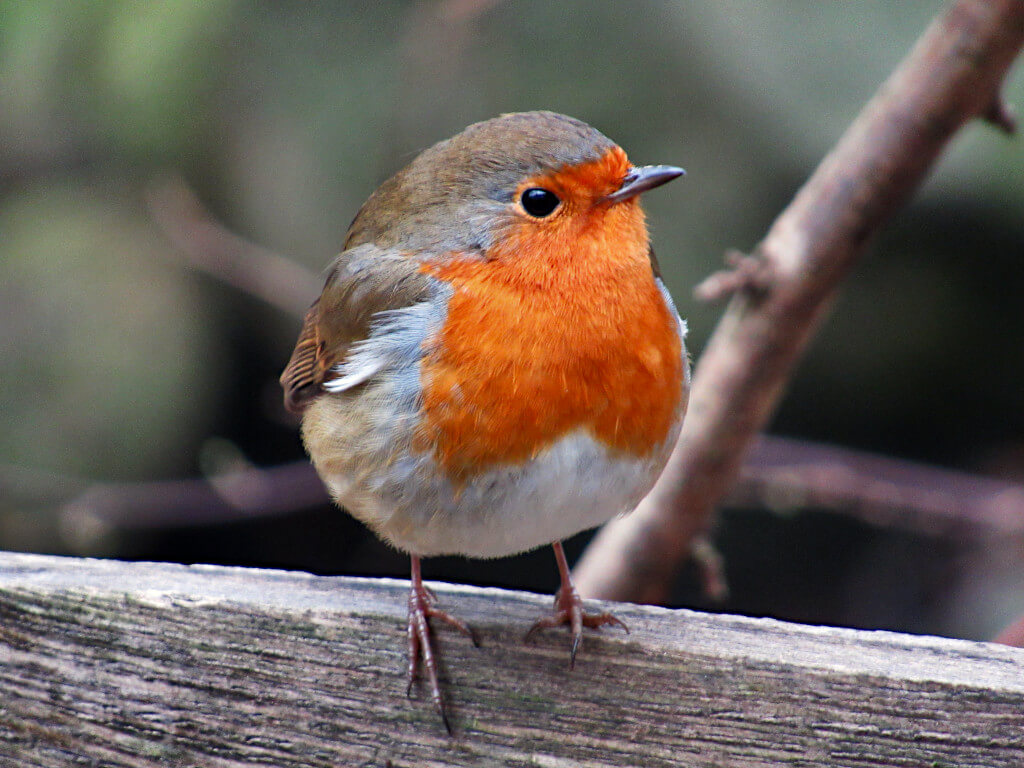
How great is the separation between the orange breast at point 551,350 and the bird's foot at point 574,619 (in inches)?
9.1

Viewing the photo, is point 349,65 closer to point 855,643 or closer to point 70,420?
point 70,420

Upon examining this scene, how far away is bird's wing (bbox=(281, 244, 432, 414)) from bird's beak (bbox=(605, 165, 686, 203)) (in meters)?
0.34

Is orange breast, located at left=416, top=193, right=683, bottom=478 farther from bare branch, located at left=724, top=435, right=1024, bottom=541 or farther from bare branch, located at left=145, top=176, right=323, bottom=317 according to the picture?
bare branch, located at left=145, top=176, right=323, bottom=317

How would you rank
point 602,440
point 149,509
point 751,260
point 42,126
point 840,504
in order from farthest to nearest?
point 42,126 → point 149,509 → point 840,504 → point 751,260 → point 602,440

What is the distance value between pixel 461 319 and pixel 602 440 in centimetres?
30

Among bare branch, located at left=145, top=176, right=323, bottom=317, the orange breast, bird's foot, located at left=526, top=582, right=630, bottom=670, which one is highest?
bare branch, located at left=145, top=176, right=323, bottom=317

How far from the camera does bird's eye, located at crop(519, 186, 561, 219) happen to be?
1.94 metres

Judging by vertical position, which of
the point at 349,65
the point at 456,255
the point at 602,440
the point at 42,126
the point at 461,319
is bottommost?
the point at 602,440

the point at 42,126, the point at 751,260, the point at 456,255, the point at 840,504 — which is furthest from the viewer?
the point at 42,126

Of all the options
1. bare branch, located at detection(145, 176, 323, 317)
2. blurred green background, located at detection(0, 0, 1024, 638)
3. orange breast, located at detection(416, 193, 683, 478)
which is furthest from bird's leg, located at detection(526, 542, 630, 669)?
blurred green background, located at detection(0, 0, 1024, 638)

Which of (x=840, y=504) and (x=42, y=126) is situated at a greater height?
(x=42, y=126)

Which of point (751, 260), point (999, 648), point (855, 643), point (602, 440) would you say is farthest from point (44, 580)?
point (751, 260)

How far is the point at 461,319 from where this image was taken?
73.4 inches

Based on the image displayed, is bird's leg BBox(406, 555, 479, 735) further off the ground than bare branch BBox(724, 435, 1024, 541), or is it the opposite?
bare branch BBox(724, 435, 1024, 541)
